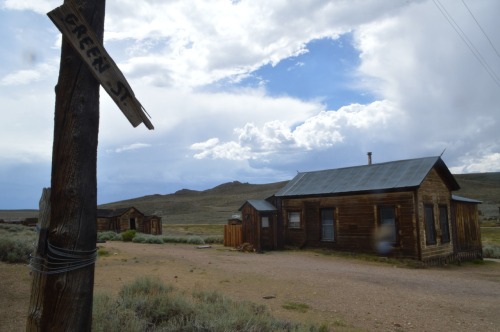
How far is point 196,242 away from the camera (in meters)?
24.5

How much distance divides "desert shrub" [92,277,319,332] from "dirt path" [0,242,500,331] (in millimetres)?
1286

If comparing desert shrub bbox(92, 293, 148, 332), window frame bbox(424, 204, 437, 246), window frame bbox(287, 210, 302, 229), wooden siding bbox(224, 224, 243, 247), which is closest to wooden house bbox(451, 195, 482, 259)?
window frame bbox(424, 204, 437, 246)

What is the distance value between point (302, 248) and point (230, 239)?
4.21m

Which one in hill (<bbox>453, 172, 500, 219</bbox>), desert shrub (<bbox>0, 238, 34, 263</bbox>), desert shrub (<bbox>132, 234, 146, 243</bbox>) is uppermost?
hill (<bbox>453, 172, 500, 219</bbox>)

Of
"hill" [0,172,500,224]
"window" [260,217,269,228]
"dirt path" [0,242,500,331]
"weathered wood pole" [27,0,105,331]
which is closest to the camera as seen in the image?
"weathered wood pole" [27,0,105,331]

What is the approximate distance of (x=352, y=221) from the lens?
57.8ft

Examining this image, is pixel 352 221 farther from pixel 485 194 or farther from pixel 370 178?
pixel 485 194

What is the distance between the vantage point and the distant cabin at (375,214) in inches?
631

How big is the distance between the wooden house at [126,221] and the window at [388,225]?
22.8m

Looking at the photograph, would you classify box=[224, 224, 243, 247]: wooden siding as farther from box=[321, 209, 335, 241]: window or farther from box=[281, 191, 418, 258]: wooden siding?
box=[321, 209, 335, 241]: window

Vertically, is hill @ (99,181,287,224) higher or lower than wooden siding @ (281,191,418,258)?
higher

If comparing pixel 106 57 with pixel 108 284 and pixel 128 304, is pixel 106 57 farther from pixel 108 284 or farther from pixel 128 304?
pixel 108 284

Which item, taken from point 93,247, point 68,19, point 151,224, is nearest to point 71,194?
point 93,247

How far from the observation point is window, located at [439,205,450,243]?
17589mm
